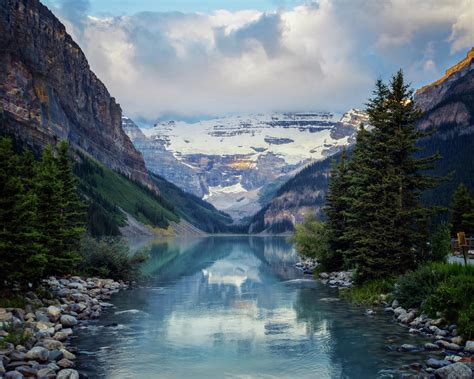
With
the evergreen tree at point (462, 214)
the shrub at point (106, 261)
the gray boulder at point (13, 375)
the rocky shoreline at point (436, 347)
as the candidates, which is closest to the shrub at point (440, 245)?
the rocky shoreline at point (436, 347)

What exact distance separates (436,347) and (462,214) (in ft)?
166

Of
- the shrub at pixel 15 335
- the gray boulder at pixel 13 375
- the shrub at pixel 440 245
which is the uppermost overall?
the shrub at pixel 440 245

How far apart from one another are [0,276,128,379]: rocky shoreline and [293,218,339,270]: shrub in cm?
3076

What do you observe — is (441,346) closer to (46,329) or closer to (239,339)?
(239,339)

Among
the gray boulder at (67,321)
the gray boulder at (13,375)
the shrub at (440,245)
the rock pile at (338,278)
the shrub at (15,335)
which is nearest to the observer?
the gray boulder at (13,375)

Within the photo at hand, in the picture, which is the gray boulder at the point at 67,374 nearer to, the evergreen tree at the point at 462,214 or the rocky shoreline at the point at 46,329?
the rocky shoreline at the point at 46,329

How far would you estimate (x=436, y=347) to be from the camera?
24.3 m

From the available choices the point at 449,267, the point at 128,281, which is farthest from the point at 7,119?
the point at 449,267

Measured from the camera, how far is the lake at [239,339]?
73.4 feet

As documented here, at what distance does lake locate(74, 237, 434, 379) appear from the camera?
2236 cm

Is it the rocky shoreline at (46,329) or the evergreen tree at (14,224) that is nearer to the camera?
the rocky shoreline at (46,329)

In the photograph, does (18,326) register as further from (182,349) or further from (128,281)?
(128,281)

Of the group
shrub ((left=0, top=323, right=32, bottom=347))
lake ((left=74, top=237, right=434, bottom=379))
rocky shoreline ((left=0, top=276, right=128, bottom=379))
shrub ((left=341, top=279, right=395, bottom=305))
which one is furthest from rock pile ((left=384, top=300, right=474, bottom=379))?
shrub ((left=0, top=323, right=32, bottom=347))

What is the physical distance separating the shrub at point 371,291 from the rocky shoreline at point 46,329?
20367 millimetres
